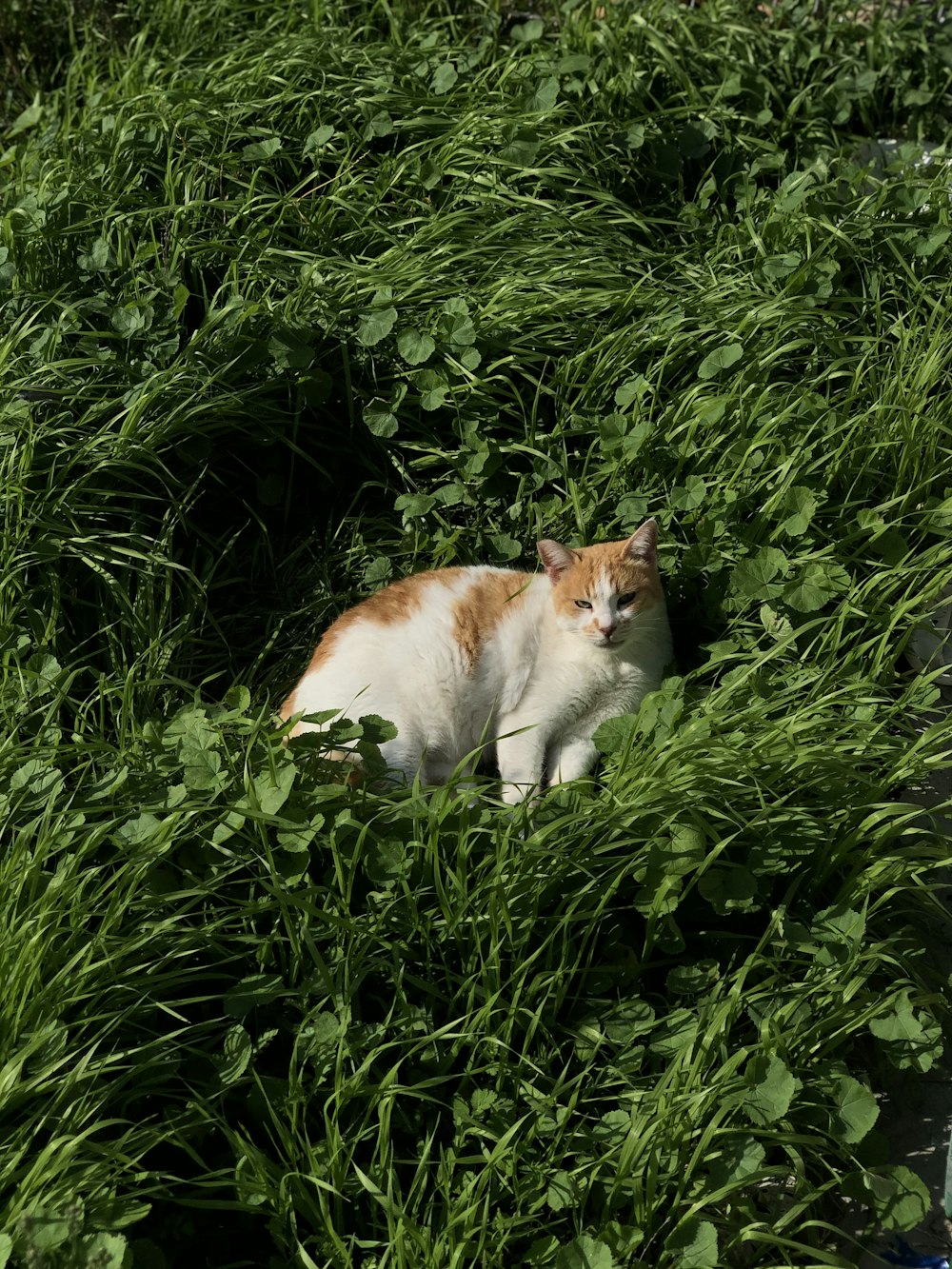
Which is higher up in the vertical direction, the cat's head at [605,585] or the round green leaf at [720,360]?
the round green leaf at [720,360]

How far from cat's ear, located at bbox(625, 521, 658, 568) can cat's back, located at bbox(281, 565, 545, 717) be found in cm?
25

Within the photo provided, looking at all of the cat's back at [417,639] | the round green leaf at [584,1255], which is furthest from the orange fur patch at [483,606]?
the round green leaf at [584,1255]

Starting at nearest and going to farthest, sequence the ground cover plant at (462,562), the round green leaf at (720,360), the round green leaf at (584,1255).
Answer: the round green leaf at (584,1255) → the ground cover plant at (462,562) → the round green leaf at (720,360)

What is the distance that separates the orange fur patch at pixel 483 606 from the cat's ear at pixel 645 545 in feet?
0.89

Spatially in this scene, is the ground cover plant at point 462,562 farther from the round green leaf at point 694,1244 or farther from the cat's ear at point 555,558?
the cat's ear at point 555,558

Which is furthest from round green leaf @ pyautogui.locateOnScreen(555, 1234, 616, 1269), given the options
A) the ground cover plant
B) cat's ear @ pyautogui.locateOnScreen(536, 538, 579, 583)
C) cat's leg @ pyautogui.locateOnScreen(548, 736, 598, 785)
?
cat's ear @ pyautogui.locateOnScreen(536, 538, 579, 583)

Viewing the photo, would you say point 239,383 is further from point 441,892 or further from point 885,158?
point 885,158

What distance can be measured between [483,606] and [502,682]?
18cm

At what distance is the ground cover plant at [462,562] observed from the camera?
2035 millimetres

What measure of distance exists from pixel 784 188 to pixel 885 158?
758 mm

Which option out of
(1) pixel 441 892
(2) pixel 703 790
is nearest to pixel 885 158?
(2) pixel 703 790

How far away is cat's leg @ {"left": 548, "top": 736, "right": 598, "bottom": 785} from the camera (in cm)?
279

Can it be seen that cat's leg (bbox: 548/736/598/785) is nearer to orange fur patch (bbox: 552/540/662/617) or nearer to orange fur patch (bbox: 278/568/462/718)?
orange fur patch (bbox: 552/540/662/617)

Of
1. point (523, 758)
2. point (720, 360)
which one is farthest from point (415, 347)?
point (523, 758)
